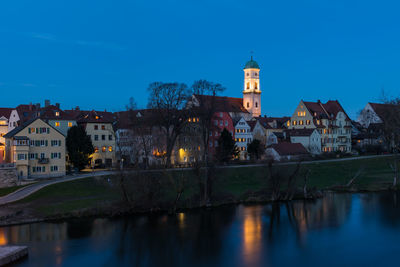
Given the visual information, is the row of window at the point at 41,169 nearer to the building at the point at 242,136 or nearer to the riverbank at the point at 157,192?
the riverbank at the point at 157,192

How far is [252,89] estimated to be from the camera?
10775 centimetres

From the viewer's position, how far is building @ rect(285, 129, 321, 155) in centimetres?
8244

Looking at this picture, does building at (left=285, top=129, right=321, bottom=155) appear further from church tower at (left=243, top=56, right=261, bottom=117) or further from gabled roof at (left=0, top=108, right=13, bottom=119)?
gabled roof at (left=0, top=108, right=13, bottom=119)

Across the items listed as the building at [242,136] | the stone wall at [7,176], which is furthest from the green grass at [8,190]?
the building at [242,136]

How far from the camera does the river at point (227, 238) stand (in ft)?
89.5

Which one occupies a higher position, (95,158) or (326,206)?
(95,158)

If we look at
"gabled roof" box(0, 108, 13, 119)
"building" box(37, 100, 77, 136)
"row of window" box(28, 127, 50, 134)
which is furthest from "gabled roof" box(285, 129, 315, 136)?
"gabled roof" box(0, 108, 13, 119)

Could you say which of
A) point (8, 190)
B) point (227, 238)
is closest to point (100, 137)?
point (8, 190)

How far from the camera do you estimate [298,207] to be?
43.7m

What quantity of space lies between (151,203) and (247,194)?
484 inches

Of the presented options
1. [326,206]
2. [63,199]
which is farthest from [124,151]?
[326,206]

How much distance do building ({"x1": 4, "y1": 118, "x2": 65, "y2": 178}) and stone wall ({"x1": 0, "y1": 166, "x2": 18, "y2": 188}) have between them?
5523 mm

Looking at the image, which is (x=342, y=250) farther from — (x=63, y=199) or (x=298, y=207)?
(x=63, y=199)

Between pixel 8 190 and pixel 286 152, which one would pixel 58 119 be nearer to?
pixel 8 190
